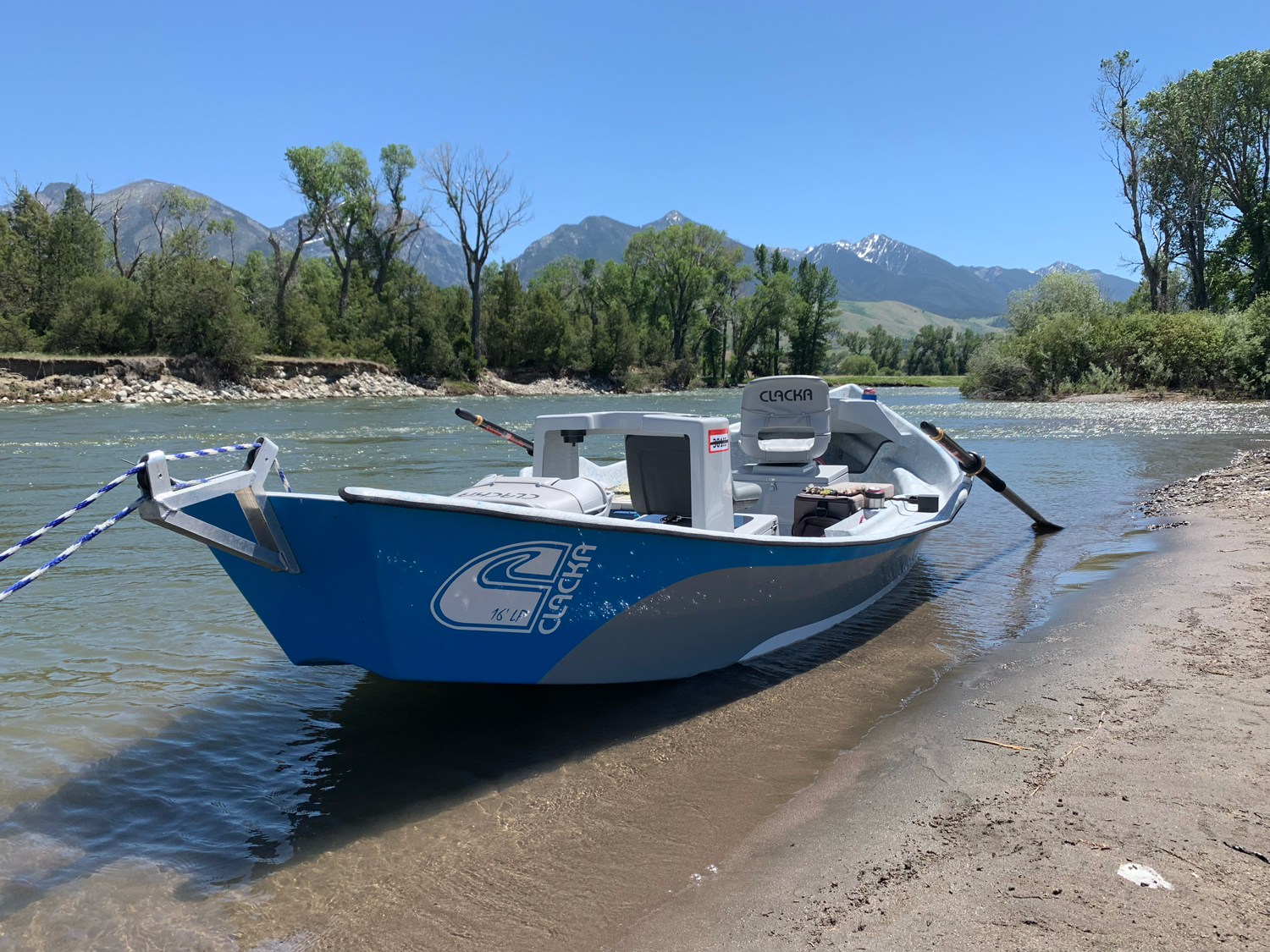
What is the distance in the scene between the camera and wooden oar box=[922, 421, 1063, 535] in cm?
897

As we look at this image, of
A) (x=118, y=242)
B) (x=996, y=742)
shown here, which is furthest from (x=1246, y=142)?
(x=118, y=242)

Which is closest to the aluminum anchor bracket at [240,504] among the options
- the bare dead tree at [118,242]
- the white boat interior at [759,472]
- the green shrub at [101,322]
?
the white boat interior at [759,472]

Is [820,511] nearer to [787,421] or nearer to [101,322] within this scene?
[787,421]

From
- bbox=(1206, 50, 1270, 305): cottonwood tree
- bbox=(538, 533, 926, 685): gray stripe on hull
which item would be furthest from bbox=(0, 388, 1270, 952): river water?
bbox=(1206, 50, 1270, 305): cottonwood tree

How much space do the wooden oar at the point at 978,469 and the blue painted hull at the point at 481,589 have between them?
17.1ft

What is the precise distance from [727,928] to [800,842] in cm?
63

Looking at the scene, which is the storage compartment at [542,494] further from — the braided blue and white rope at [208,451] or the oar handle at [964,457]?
the oar handle at [964,457]

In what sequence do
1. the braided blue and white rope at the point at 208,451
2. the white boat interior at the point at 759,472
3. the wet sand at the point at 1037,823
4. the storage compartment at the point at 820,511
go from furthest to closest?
the storage compartment at the point at 820,511 < the white boat interior at the point at 759,472 < the braided blue and white rope at the point at 208,451 < the wet sand at the point at 1037,823

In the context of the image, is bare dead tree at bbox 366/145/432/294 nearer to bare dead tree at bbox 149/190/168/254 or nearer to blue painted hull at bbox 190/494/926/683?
bare dead tree at bbox 149/190/168/254

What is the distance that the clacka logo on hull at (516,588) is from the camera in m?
3.76

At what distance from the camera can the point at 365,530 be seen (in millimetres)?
3549

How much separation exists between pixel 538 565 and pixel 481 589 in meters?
0.29

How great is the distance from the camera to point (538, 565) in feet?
12.7

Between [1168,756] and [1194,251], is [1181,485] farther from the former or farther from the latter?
[1194,251]
